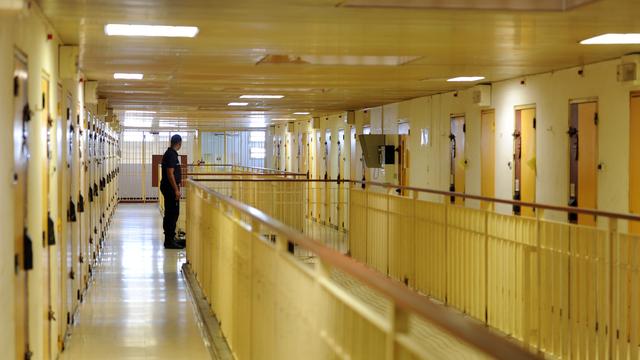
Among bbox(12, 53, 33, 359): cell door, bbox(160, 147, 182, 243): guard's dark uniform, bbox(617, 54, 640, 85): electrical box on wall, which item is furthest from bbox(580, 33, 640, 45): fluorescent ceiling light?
bbox(160, 147, 182, 243): guard's dark uniform

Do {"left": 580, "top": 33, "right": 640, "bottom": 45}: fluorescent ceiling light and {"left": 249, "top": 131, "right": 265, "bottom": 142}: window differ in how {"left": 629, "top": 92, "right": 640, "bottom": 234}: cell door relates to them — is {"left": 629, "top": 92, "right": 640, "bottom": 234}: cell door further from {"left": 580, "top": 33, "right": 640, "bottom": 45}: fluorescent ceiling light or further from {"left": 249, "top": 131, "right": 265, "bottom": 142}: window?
{"left": 249, "top": 131, "right": 265, "bottom": 142}: window

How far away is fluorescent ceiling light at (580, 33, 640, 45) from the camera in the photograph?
20.3 feet

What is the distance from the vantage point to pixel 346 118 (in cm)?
1677

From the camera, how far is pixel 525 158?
920cm

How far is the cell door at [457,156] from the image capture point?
36.2ft

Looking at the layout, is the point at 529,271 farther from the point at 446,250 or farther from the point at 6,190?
the point at 6,190

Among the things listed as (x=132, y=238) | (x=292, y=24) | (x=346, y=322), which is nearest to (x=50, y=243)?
(x=292, y=24)

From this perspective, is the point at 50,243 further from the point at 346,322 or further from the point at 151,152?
the point at 151,152

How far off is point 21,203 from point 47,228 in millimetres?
1218

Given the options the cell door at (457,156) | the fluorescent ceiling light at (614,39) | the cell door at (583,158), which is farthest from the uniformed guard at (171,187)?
the fluorescent ceiling light at (614,39)

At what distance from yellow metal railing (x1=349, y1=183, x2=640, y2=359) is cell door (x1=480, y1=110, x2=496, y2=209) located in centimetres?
162

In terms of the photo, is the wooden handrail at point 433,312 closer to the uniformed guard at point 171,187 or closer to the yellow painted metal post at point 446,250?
the yellow painted metal post at point 446,250

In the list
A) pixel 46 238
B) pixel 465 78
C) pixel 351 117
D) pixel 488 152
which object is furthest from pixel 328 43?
pixel 351 117

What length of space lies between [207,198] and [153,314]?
124 centimetres
